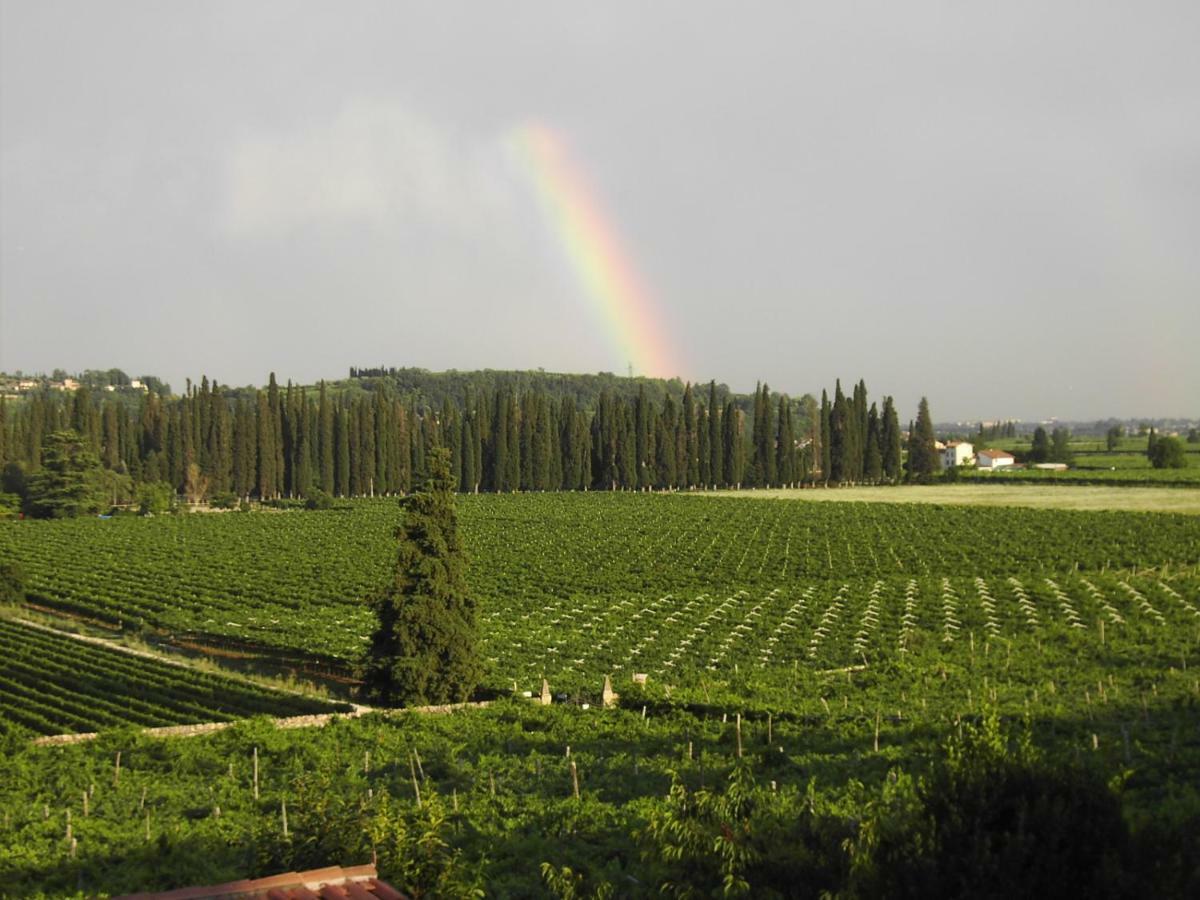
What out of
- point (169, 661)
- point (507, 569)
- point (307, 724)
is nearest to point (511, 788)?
point (307, 724)

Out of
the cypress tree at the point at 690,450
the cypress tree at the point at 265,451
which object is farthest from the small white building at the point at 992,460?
the cypress tree at the point at 265,451

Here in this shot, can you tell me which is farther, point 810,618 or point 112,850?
point 810,618

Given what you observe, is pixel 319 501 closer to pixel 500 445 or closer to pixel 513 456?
pixel 500 445

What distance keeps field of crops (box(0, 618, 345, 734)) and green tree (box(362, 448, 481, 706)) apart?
1602 mm

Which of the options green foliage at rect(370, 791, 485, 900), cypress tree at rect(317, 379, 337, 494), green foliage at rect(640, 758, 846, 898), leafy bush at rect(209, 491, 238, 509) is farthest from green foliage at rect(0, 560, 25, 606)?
cypress tree at rect(317, 379, 337, 494)

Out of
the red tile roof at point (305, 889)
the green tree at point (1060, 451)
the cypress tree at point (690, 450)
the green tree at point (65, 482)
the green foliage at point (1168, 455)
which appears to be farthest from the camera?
the green tree at point (1060, 451)

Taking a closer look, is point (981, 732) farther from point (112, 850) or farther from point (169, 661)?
point (169, 661)

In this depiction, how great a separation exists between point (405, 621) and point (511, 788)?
29.7 feet

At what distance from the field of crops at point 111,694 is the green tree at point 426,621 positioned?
1.60 m

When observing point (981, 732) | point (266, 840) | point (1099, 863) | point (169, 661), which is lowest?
point (169, 661)

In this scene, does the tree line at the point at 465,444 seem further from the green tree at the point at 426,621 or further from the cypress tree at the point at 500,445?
the green tree at the point at 426,621

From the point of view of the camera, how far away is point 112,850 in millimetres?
12461

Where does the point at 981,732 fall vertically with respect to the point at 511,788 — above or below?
above

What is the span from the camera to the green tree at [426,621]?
23.1 meters
